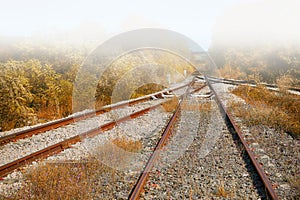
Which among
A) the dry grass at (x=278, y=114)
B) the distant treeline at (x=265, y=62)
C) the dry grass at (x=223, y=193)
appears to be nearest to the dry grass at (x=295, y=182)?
the dry grass at (x=223, y=193)

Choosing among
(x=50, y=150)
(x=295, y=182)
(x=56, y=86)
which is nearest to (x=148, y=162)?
(x=50, y=150)

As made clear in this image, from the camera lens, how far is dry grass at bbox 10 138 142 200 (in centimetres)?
389

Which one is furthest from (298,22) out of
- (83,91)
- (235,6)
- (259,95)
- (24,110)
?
(24,110)

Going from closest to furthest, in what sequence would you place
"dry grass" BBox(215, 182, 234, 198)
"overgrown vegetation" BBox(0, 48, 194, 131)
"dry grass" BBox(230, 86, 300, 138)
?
"dry grass" BBox(215, 182, 234, 198)
"dry grass" BBox(230, 86, 300, 138)
"overgrown vegetation" BBox(0, 48, 194, 131)

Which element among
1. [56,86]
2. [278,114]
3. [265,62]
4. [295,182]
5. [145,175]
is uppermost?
[265,62]

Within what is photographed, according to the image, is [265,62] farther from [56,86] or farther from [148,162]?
[148,162]

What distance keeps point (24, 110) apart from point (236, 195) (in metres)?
7.24

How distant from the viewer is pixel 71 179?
432 cm

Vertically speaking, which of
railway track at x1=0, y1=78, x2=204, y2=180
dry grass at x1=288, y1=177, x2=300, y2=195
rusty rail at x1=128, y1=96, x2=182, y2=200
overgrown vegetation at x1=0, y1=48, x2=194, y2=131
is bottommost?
dry grass at x1=288, y1=177, x2=300, y2=195

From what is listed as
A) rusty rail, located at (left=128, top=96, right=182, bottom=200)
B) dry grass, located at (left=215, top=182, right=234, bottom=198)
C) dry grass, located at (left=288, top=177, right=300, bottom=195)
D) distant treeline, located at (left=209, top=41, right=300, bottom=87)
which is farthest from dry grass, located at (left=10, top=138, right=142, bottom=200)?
distant treeline, located at (left=209, top=41, right=300, bottom=87)

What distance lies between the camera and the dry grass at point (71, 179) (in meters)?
3.89

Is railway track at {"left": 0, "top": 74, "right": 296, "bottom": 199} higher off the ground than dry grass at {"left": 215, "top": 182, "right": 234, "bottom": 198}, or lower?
higher

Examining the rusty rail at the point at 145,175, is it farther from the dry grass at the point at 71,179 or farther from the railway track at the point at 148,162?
the dry grass at the point at 71,179

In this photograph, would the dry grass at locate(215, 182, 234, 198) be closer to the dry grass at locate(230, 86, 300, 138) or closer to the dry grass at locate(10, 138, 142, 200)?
the dry grass at locate(10, 138, 142, 200)
